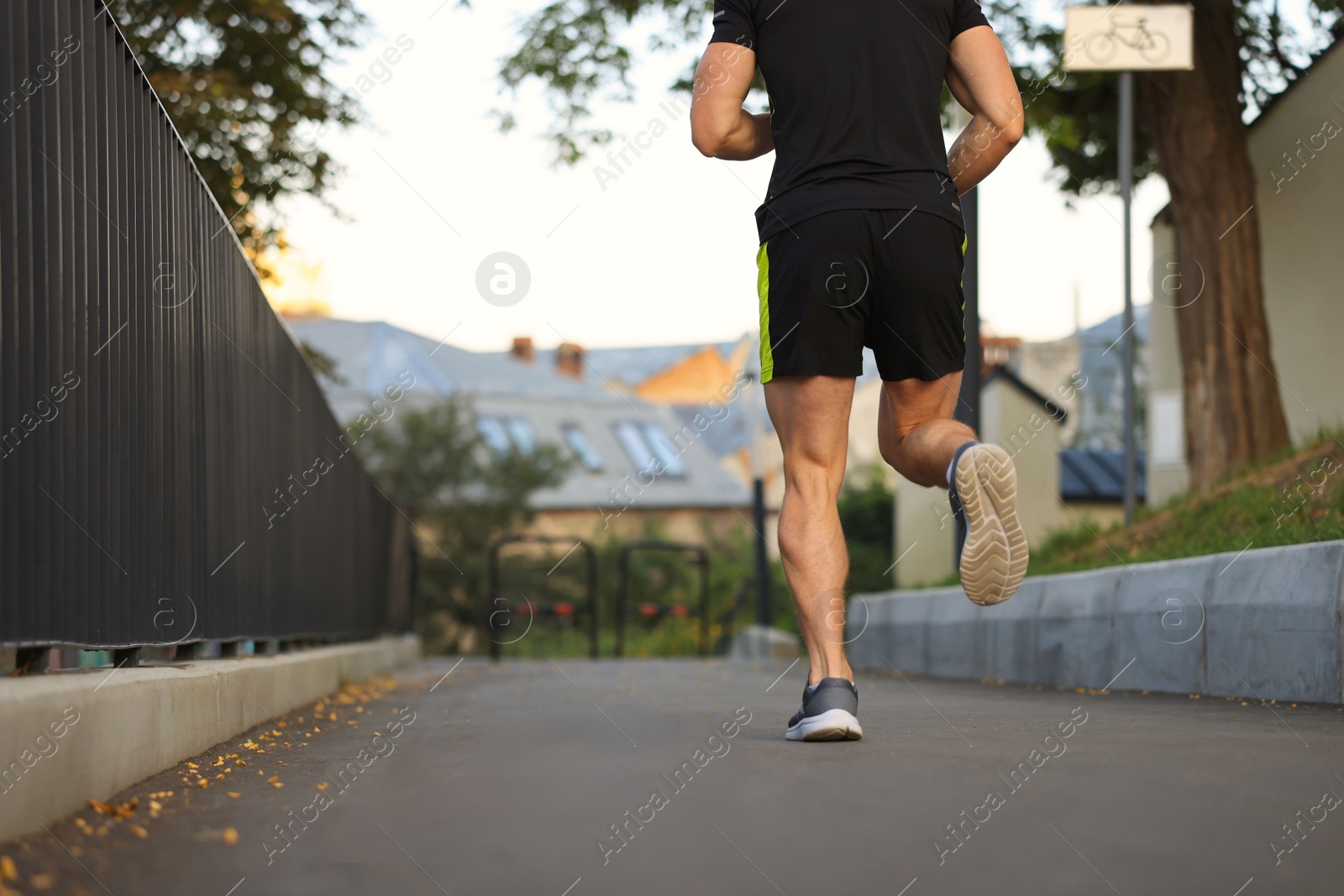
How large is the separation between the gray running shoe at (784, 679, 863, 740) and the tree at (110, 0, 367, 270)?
8873 mm

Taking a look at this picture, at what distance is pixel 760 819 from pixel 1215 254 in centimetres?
1025

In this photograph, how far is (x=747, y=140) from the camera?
4.01m

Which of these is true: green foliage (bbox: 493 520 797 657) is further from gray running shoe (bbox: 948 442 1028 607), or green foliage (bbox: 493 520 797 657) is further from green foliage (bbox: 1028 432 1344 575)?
gray running shoe (bbox: 948 442 1028 607)

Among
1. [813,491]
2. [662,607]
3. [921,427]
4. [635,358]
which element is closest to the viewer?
[813,491]

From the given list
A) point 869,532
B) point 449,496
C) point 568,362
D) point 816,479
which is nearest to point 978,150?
point 816,479

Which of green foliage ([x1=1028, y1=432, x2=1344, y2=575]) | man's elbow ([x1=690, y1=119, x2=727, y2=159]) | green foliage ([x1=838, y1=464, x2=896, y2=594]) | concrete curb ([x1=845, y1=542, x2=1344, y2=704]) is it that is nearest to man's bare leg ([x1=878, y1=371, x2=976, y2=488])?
man's elbow ([x1=690, y1=119, x2=727, y2=159])

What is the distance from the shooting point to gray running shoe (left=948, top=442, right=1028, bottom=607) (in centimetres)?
351

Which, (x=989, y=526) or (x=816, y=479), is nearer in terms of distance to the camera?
(x=989, y=526)

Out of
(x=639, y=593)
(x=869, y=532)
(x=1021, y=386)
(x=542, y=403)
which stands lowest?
(x=639, y=593)

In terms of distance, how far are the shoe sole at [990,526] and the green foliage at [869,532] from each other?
20.0 metres

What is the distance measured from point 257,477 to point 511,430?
34.1 metres

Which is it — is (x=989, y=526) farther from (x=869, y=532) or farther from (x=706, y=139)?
(x=869, y=532)

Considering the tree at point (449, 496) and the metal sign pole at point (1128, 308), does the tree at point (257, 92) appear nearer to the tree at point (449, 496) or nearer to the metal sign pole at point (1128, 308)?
the metal sign pole at point (1128, 308)

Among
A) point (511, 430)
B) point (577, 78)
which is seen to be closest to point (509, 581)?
point (511, 430)
